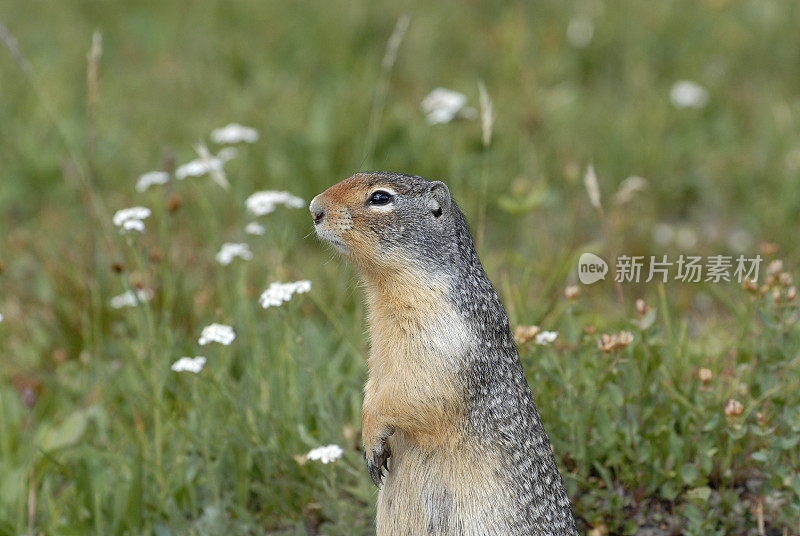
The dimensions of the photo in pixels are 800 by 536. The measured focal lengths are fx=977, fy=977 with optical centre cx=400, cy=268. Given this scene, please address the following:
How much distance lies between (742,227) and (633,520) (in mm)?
2984

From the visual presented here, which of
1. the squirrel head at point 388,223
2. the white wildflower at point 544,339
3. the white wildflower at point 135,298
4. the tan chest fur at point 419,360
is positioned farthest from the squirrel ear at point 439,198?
the white wildflower at point 135,298

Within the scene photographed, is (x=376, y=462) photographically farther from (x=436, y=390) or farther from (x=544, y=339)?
(x=544, y=339)

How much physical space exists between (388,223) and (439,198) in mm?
210

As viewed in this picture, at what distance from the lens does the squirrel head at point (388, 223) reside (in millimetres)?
2879

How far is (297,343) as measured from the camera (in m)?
3.48

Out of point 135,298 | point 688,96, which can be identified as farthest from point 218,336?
point 688,96

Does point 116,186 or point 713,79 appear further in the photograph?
point 713,79

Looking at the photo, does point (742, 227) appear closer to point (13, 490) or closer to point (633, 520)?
point (633, 520)

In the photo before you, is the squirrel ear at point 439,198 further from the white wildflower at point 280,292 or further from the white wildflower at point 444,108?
the white wildflower at point 444,108

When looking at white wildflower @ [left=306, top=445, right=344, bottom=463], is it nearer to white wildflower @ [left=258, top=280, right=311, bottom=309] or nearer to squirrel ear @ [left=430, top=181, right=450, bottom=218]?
white wildflower @ [left=258, top=280, right=311, bottom=309]

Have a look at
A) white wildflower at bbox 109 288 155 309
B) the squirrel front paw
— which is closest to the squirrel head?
the squirrel front paw

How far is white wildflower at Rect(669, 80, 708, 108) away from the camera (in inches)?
265

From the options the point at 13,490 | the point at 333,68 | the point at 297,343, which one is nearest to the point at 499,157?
the point at 333,68

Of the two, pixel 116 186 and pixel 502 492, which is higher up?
pixel 116 186
